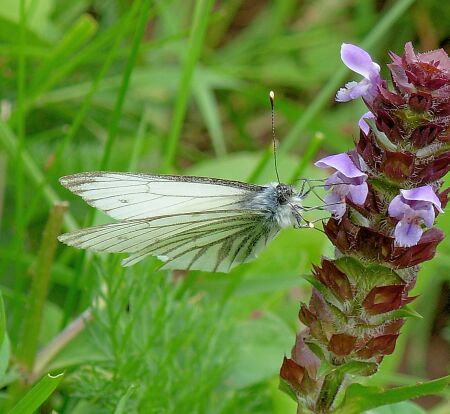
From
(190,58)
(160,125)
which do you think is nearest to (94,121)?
(160,125)

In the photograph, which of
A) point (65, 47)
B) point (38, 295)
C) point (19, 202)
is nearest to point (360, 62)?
point (38, 295)

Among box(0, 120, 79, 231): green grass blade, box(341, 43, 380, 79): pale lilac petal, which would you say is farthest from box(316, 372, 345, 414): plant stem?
box(0, 120, 79, 231): green grass blade

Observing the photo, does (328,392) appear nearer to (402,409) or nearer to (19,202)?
(402,409)

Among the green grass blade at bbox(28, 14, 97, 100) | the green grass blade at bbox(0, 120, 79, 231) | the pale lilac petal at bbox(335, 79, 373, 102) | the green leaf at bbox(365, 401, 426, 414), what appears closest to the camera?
the pale lilac petal at bbox(335, 79, 373, 102)

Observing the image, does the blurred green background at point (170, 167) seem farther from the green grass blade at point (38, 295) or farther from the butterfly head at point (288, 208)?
A: the butterfly head at point (288, 208)

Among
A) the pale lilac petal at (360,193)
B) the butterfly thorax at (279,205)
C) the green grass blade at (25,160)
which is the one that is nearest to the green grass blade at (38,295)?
the green grass blade at (25,160)

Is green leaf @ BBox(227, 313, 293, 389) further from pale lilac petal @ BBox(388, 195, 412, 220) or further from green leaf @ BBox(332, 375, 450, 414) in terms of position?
pale lilac petal @ BBox(388, 195, 412, 220)
